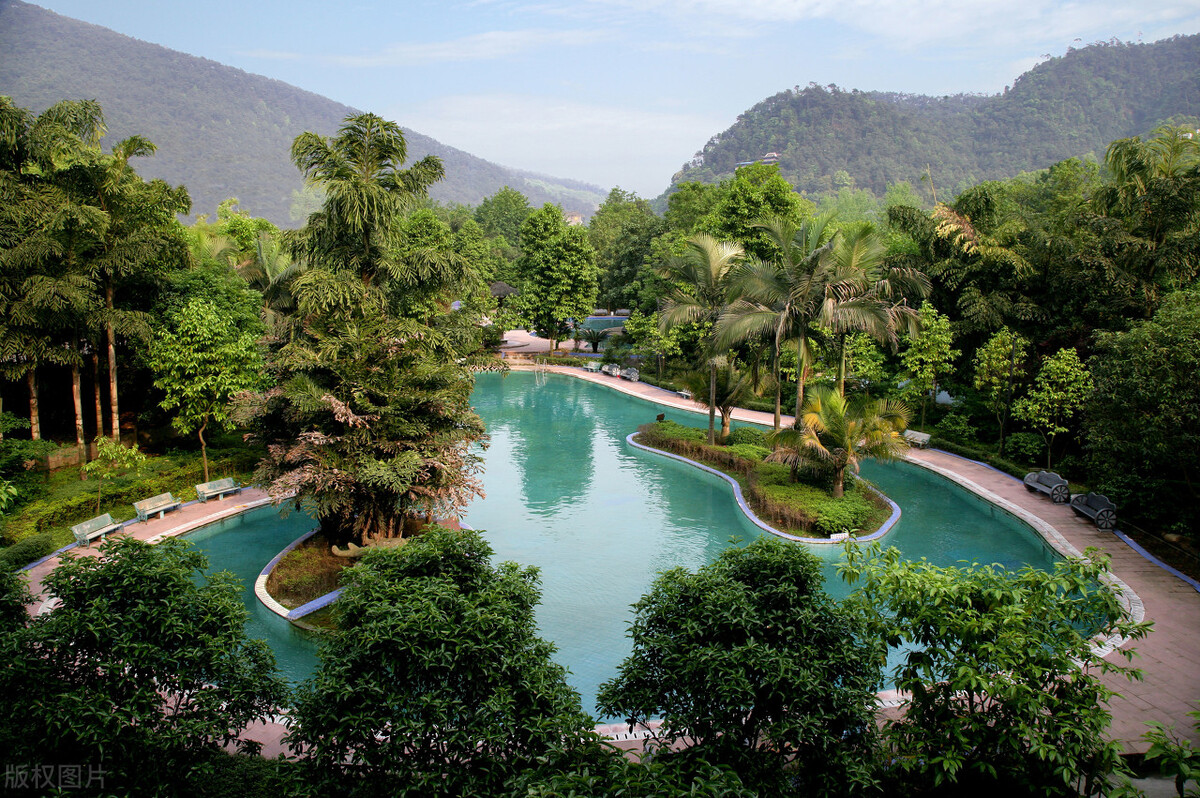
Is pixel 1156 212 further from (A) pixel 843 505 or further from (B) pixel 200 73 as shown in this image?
(B) pixel 200 73

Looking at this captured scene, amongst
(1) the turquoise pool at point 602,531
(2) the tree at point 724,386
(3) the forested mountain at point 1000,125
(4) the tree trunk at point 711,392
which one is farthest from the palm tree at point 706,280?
(3) the forested mountain at point 1000,125

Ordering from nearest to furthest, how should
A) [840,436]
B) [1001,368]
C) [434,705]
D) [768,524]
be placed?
[434,705] → [840,436] → [768,524] → [1001,368]

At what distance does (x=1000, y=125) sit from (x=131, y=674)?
166271 millimetres

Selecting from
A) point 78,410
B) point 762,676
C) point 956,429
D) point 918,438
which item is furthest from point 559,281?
point 762,676

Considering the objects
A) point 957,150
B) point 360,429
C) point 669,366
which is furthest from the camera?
point 957,150

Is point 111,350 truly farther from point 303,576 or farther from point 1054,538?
point 1054,538

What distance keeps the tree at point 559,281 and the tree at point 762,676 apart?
3201 centimetres

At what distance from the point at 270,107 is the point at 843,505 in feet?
699

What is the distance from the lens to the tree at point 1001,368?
1875 centimetres

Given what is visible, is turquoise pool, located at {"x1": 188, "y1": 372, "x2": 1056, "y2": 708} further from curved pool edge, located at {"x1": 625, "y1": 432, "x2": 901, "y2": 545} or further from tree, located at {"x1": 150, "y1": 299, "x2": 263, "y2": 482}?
tree, located at {"x1": 150, "y1": 299, "x2": 263, "y2": 482}

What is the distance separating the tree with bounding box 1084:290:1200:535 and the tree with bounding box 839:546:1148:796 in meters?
7.88

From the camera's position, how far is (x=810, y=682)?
5.51m

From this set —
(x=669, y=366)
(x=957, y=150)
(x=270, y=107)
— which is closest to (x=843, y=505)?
(x=669, y=366)

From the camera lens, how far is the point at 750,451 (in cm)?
1886
